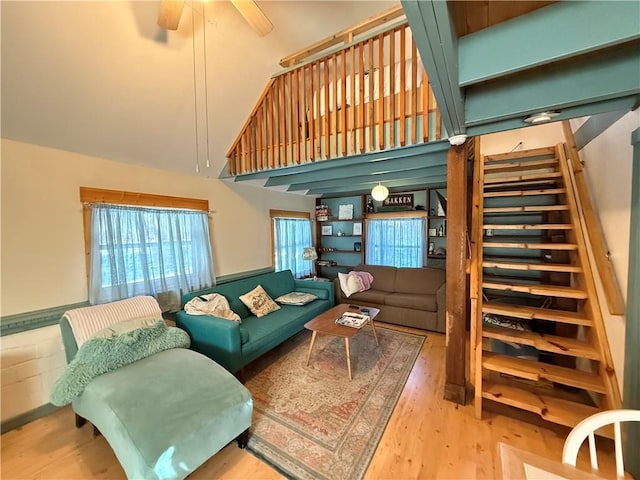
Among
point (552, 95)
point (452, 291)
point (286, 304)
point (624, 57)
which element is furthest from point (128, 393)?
point (624, 57)

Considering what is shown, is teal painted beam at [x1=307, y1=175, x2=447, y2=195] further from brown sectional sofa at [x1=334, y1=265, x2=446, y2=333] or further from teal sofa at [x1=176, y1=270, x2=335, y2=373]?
teal sofa at [x1=176, y1=270, x2=335, y2=373]

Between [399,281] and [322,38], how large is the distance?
135 inches

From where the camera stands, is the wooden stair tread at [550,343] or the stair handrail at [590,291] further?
the wooden stair tread at [550,343]

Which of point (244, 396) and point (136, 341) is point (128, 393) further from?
point (244, 396)

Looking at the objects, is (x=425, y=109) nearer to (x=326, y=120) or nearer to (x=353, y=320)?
(x=326, y=120)

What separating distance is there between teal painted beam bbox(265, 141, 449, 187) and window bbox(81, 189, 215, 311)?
1640 millimetres

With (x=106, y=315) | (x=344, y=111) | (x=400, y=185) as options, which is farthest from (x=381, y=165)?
(x=106, y=315)

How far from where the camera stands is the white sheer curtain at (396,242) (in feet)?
14.9

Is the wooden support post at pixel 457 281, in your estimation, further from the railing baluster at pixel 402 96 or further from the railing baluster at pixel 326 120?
the railing baluster at pixel 326 120

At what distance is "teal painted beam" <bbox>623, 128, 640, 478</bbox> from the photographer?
52.2 inches

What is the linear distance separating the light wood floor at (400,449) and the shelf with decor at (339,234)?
340cm

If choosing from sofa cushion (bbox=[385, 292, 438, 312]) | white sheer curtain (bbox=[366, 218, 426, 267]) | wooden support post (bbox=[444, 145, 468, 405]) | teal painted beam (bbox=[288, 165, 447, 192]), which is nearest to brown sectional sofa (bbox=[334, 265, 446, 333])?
sofa cushion (bbox=[385, 292, 438, 312])

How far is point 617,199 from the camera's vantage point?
1669mm

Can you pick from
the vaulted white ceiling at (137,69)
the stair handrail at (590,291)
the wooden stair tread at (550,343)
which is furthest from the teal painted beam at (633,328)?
the vaulted white ceiling at (137,69)
